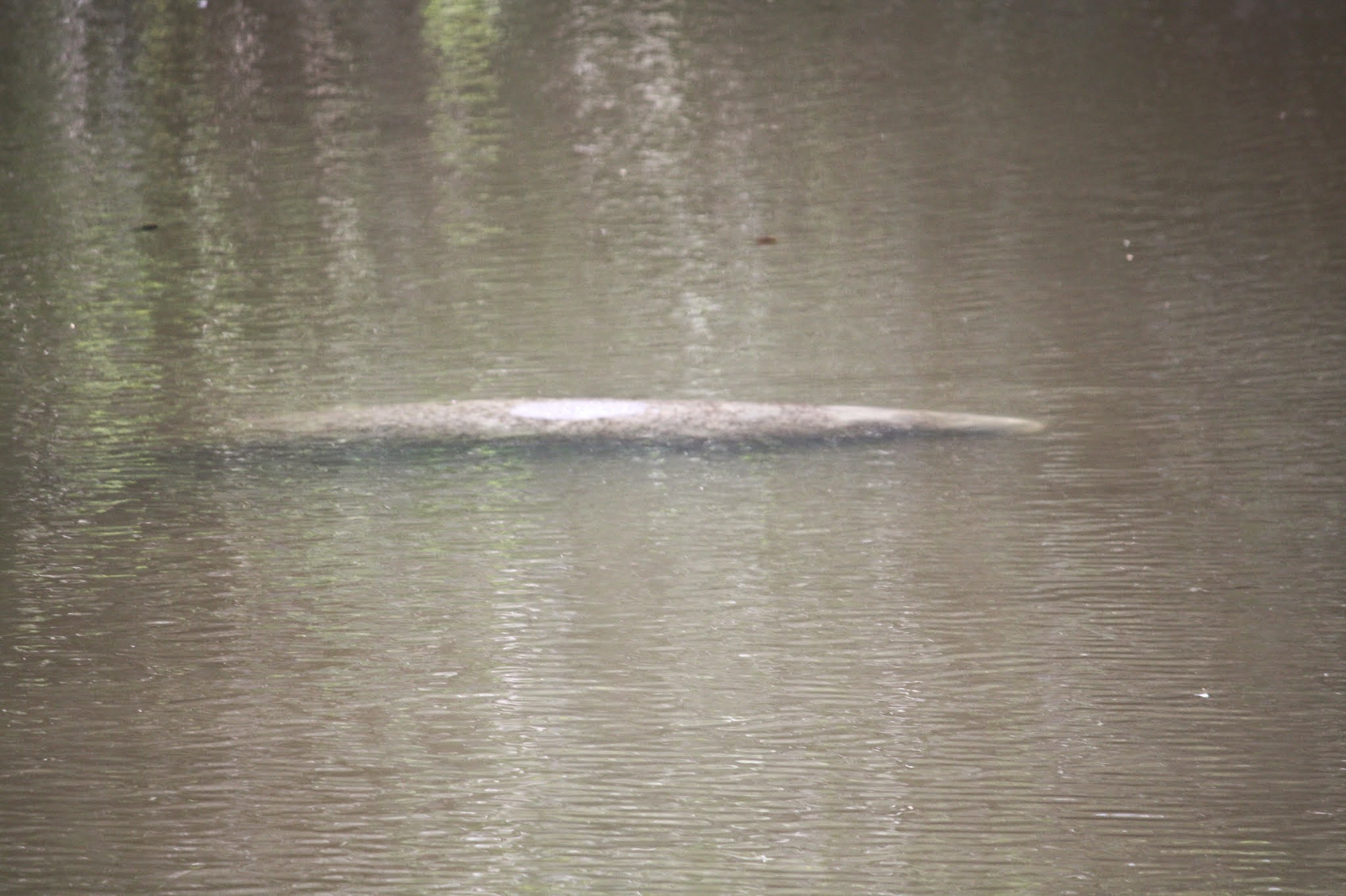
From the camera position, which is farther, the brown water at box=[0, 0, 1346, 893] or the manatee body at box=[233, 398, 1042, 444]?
the manatee body at box=[233, 398, 1042, 444]

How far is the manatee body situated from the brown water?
2.7 inches

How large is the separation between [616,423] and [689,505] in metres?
0.35

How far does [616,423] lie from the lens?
2.83 m

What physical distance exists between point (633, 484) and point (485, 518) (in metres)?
0.25

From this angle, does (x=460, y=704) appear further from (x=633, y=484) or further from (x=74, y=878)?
(x=633, y=484)

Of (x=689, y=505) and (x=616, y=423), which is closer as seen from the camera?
(x=689, y=505)

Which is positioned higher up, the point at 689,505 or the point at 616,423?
the point at 616,423

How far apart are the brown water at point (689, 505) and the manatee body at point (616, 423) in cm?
7

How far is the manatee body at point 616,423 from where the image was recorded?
280cm

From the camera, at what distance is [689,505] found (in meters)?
2.52

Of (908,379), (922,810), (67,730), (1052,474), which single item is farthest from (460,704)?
(908,379)

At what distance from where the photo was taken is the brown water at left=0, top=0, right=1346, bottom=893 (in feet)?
5.37

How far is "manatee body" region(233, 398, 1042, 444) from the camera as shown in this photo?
9.20 feet

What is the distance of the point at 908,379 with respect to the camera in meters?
3.07
